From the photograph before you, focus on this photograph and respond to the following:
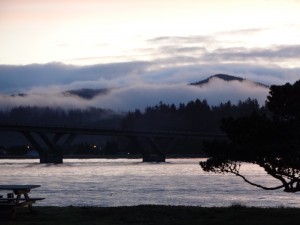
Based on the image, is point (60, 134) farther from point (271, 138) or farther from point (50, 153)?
point (271, 138)

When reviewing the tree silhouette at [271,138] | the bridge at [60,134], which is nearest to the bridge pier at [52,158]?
the bridge at [60,134]

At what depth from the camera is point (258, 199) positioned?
60.1 meters

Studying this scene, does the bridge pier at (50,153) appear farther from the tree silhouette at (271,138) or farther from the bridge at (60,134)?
the tree silhouette at (271,138)

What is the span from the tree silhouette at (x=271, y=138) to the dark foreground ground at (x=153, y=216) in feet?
6.49

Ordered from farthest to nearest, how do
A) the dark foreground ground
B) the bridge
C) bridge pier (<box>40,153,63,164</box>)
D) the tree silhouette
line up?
bridge pier (<box>40,153,63,164</box>) → the bridge → the dark foreground ground → the tree silhouette

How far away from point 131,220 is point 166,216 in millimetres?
1887

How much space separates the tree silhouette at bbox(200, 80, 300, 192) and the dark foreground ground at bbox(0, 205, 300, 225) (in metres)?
1.98

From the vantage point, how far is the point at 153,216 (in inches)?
1184

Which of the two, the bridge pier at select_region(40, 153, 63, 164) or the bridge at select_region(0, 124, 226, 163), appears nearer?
the bridge at select_region(0, 124, 226, 163)

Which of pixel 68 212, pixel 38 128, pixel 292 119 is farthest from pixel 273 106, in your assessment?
pixel 38 128

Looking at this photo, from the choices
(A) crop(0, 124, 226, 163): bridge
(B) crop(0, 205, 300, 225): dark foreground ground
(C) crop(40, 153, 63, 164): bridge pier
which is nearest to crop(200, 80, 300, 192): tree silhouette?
(B) crop(0, 205, 300, 225): dark foreground ground

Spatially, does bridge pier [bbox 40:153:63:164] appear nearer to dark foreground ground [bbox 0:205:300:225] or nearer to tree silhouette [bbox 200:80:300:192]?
dark foreground ground [bbox 0:205:300:225]

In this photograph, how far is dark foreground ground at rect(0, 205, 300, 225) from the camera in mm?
28188

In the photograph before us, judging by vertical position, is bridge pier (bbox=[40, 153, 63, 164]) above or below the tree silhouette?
below
